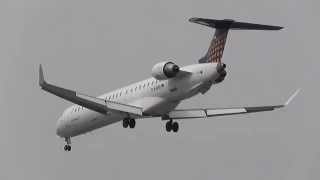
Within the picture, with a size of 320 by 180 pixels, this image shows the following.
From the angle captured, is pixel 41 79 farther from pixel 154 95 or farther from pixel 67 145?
pixel 67 145

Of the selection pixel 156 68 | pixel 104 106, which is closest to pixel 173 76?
pixel 156 68

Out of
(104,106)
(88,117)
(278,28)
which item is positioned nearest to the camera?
(278,28)

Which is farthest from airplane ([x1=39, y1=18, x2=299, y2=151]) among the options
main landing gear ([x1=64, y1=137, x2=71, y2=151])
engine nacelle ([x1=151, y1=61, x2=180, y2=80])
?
main landing gear ([x1=64, y1=137, x2=71, y2=151])

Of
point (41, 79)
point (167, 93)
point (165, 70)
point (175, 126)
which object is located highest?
point (41, 79)

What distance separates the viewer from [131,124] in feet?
228

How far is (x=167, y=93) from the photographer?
67.6 metres

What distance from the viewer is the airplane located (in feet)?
216

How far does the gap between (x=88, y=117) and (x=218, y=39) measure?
499 inches

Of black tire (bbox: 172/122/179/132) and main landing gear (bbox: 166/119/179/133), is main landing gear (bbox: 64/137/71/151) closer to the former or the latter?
main landing gear (bbox: 166/119/179/133)

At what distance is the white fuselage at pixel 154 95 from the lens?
2591 inches

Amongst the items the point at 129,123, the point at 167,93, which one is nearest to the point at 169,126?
→ the point at 129,123

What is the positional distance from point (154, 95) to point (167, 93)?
4.24 ft

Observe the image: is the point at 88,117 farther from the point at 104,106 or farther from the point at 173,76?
the point at 173,76

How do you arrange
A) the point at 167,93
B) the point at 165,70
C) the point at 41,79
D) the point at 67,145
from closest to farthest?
the point at 165,70
the point at 41,79
the point at 167,93
the point at 67,145
